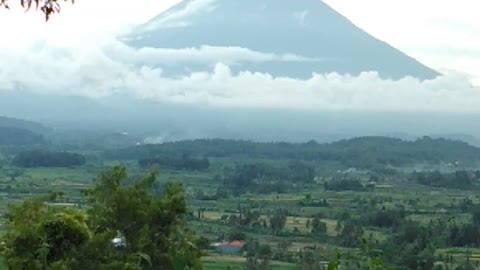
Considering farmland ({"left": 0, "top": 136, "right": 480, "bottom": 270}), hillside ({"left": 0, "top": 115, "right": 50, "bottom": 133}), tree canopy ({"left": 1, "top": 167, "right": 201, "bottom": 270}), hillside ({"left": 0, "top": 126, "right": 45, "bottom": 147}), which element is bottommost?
farmland ({"left": 0, "top": 136, "right": 480, "bottom": 270})

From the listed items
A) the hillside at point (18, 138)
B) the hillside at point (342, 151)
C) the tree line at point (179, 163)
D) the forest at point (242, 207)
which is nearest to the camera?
the forest at point (242, 207)

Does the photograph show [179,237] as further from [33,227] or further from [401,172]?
[401,172]

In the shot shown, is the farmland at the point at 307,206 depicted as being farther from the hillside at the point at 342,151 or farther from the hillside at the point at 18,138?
the hillside at the point at 18,138

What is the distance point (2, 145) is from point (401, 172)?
44.4m

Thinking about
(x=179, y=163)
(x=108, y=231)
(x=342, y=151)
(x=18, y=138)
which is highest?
(x=18, y=138)

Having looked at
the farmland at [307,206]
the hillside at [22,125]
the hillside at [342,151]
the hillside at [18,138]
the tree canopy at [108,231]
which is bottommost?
the farmland at [307,206]

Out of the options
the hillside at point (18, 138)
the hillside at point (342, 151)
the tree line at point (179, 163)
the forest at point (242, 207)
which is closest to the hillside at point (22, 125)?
the hillside at point (18, 138)

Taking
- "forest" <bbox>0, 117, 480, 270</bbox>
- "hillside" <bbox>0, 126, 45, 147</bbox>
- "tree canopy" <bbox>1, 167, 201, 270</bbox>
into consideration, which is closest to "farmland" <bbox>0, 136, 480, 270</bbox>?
"forest" <bbox>0, 117, 480, 270</bbox>

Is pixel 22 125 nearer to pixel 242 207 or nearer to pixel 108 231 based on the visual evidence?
pixel 242 207

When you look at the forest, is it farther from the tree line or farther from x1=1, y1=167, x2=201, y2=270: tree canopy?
the tree line

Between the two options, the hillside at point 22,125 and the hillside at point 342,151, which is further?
the hillside at point 22,125

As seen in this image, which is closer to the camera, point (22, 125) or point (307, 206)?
point (307, 206)

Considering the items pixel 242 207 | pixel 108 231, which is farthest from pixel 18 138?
pixel 108 231

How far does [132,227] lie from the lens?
12.1 metres
